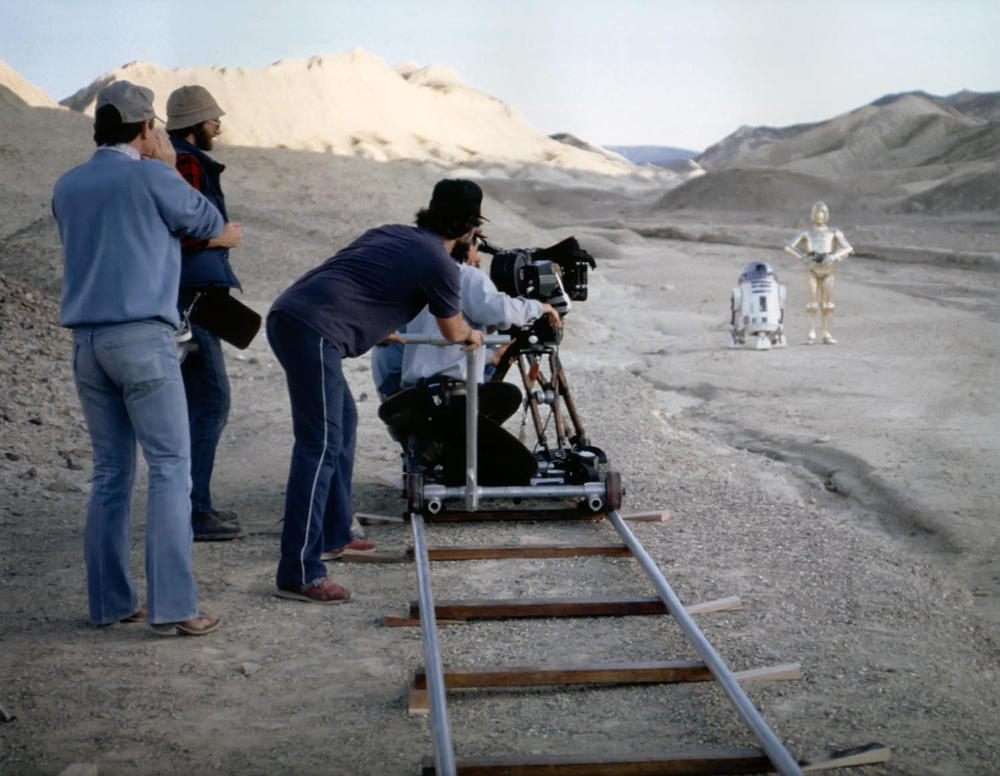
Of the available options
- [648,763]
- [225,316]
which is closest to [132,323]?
[225,316]

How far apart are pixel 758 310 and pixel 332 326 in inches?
459

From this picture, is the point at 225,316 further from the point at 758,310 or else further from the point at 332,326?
the point at 758,310

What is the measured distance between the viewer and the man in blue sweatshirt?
4.94 m

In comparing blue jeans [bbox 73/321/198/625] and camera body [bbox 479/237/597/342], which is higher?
camera body [bbox 479/237/597/342]

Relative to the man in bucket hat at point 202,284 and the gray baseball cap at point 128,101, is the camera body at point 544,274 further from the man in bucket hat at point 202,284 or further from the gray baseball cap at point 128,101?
the gray baseball cap at point 128,101

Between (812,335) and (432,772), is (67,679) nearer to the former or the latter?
(432,772)

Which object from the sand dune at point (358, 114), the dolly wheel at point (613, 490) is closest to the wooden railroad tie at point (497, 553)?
the dolly wheel at point (613, 490)

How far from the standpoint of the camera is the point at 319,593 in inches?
229

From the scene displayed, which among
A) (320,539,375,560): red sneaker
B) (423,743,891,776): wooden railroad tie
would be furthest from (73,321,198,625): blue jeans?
(423,743,891,776): wooden railroad tie

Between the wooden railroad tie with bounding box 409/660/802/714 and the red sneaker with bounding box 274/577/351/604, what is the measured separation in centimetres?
119

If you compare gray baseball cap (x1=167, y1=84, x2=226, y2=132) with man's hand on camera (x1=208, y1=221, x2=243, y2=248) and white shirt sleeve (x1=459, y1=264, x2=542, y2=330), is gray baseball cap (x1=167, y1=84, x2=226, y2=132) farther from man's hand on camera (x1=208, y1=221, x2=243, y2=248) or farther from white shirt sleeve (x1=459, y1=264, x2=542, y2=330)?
white shirt sleeve (x1=459, y1=264, x2=542, y2=330)

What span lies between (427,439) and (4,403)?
5066 mm

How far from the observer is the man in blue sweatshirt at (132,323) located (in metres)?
4.94

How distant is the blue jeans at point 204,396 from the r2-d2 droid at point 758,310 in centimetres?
1090
